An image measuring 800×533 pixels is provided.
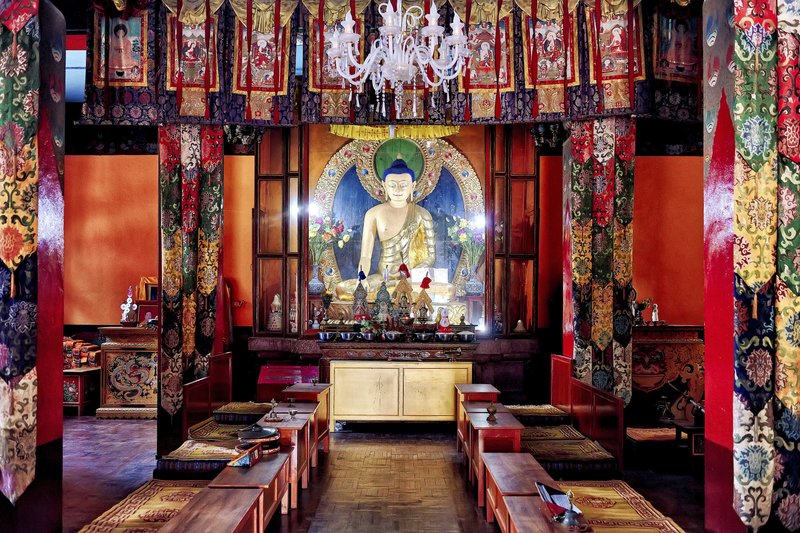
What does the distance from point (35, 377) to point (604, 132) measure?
5.52 metres

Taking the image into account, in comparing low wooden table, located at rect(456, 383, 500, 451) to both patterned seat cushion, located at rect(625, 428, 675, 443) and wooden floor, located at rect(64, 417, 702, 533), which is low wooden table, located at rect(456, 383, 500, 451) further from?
patterned seat cushion, located at rect(625, 428, 675, 443)

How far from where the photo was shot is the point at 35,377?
3.85 m

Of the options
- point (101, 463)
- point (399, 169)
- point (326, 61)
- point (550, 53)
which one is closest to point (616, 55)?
point (550, 53)

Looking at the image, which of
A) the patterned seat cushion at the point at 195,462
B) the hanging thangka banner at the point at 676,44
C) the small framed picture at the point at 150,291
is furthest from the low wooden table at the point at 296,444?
the hanging thangka banner at the point at 676,44

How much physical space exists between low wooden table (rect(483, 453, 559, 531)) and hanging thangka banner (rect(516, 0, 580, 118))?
3675 millimetres

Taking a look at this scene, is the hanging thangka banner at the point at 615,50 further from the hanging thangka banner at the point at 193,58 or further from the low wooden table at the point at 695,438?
the hanging thangka banner at the point at 193,58

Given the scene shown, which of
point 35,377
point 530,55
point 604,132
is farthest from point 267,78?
point 35,377

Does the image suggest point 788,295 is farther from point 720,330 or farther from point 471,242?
point 471,242

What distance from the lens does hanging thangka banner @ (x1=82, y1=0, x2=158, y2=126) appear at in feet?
21.9

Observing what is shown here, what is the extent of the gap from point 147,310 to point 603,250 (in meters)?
5.65

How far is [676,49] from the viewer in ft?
21.8

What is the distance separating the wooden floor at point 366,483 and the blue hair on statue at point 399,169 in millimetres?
3250

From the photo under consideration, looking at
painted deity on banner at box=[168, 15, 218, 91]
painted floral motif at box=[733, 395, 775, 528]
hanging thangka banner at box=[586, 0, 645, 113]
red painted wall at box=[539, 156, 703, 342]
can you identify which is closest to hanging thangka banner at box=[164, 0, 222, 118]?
painted deity on banner at box=[168, 15, 218, 91]

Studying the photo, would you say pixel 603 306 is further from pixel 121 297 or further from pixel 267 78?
pixel 121 297
